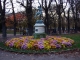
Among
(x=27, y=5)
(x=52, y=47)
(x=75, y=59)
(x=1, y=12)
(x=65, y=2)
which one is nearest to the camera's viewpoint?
(x=75, y=59)

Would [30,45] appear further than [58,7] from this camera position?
No

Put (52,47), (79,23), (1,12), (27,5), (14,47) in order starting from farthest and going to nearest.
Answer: (79,23), (27,5), (1,12), (14,47), (52,47)

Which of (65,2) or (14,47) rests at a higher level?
(65,2)

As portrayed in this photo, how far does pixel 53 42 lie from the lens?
16.6m

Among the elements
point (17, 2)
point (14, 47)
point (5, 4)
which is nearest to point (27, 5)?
point (17, 2)

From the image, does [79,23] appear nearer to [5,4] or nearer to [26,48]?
[5,4]

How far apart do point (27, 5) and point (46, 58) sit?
2804cm

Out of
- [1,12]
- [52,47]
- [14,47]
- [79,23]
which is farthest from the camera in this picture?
[79,23]

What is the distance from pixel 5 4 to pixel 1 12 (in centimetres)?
167

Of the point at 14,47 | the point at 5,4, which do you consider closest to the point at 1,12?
the point at 5,4

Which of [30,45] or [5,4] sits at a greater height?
[5,4]

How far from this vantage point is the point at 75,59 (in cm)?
1137

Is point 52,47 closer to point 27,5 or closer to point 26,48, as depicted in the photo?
point 26,48

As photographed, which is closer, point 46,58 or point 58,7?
point 46,58
